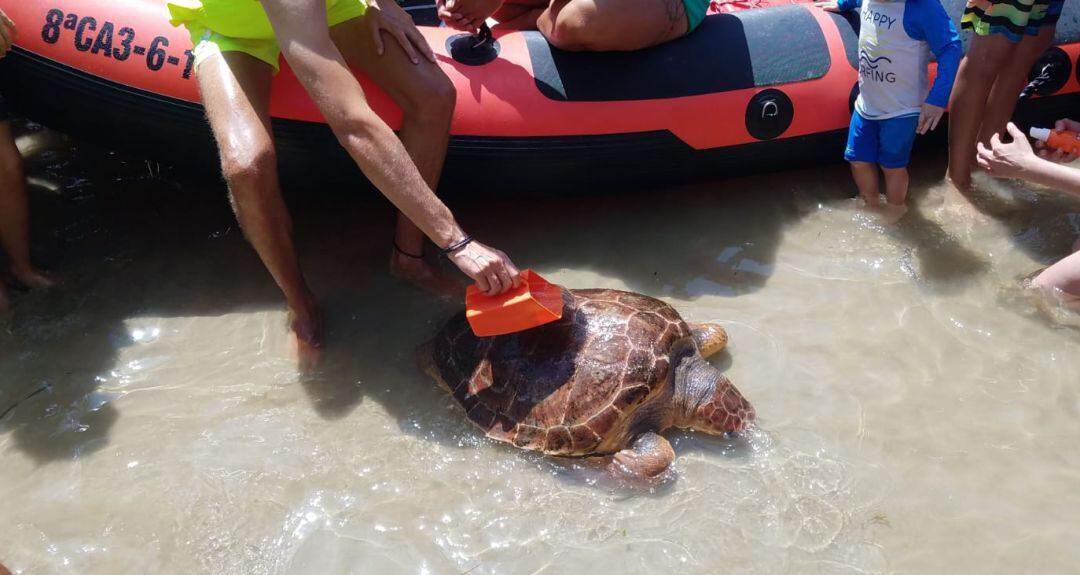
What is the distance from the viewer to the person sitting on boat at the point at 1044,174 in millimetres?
2979

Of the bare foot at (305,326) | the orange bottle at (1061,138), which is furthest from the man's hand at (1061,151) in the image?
the bare foot at (305,326)

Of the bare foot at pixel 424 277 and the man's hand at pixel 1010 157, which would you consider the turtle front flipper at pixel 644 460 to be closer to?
the bare foot at pixel 424 277

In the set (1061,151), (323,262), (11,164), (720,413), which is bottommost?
(323,262)

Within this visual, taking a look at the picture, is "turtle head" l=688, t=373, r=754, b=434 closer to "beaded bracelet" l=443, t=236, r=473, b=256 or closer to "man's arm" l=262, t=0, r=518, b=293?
"man's arm" l=262, t=0, r=518, b=293

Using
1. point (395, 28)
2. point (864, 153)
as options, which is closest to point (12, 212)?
point (395, 28)

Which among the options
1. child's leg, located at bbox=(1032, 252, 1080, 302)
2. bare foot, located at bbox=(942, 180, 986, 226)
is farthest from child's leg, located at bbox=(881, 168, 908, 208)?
child's leg, located at bbox=(1032, 252, 1080, 302)

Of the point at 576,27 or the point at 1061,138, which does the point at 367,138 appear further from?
the point at 1061,138

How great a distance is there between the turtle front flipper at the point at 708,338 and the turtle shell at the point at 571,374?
13 centimetres

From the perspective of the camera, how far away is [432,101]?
3064 mm

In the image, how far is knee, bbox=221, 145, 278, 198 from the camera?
2.72 metres

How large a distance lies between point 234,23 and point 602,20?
1387 mm

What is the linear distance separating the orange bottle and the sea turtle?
7.08 ft

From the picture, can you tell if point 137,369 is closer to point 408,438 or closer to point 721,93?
point 408,438

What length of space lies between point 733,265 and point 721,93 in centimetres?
74
